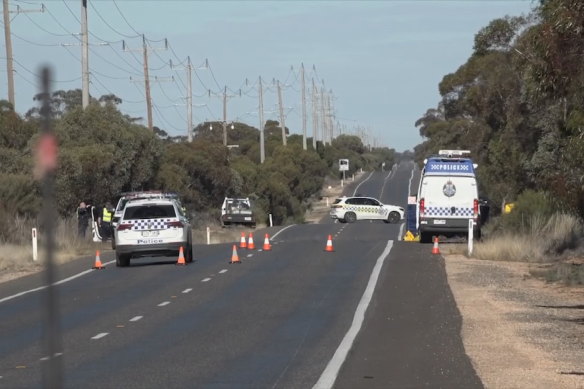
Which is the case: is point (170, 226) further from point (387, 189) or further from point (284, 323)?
point (387, 189)

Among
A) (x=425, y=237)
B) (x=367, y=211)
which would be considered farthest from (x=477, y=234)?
(x=367, y=211)

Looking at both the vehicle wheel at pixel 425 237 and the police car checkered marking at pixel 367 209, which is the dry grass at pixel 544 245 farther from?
the police car checkered marking at pixel 367 209

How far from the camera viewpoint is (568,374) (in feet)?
41.0

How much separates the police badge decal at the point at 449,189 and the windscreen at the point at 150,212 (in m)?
11.7

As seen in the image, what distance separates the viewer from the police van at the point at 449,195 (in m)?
39.0

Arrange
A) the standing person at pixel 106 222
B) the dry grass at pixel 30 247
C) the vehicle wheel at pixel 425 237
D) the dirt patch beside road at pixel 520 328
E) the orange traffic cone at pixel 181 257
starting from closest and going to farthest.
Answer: the dirt patch beside road at pixel 520 328 < the orange traffic cone at pixel 181 257 < the dry grass at pixel 30 247 < the vehicle wheel at pixel 425 237 < the standing person at pixel 106 222

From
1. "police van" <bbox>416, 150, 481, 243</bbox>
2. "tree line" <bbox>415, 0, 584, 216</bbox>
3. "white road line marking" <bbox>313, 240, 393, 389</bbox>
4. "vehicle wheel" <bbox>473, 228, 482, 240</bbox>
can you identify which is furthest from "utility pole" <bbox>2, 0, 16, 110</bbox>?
"white road line marking" <bbox>313, 240, 393, 389</bbox>

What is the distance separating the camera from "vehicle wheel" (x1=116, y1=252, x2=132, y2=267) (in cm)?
3105

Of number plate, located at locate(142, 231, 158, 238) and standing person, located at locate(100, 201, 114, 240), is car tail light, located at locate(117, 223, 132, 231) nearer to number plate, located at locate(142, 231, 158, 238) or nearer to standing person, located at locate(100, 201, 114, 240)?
number plate, located at locate(142, 231, 158, 238)

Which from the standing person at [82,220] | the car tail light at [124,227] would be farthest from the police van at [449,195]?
the car tail light at [124,227]

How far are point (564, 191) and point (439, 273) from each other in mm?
7352

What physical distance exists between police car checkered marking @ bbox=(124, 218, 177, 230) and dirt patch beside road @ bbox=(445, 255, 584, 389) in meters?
7.73

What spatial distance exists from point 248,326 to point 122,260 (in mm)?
14322

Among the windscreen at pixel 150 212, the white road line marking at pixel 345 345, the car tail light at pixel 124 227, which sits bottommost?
the white road line marking at pixel 345 345
